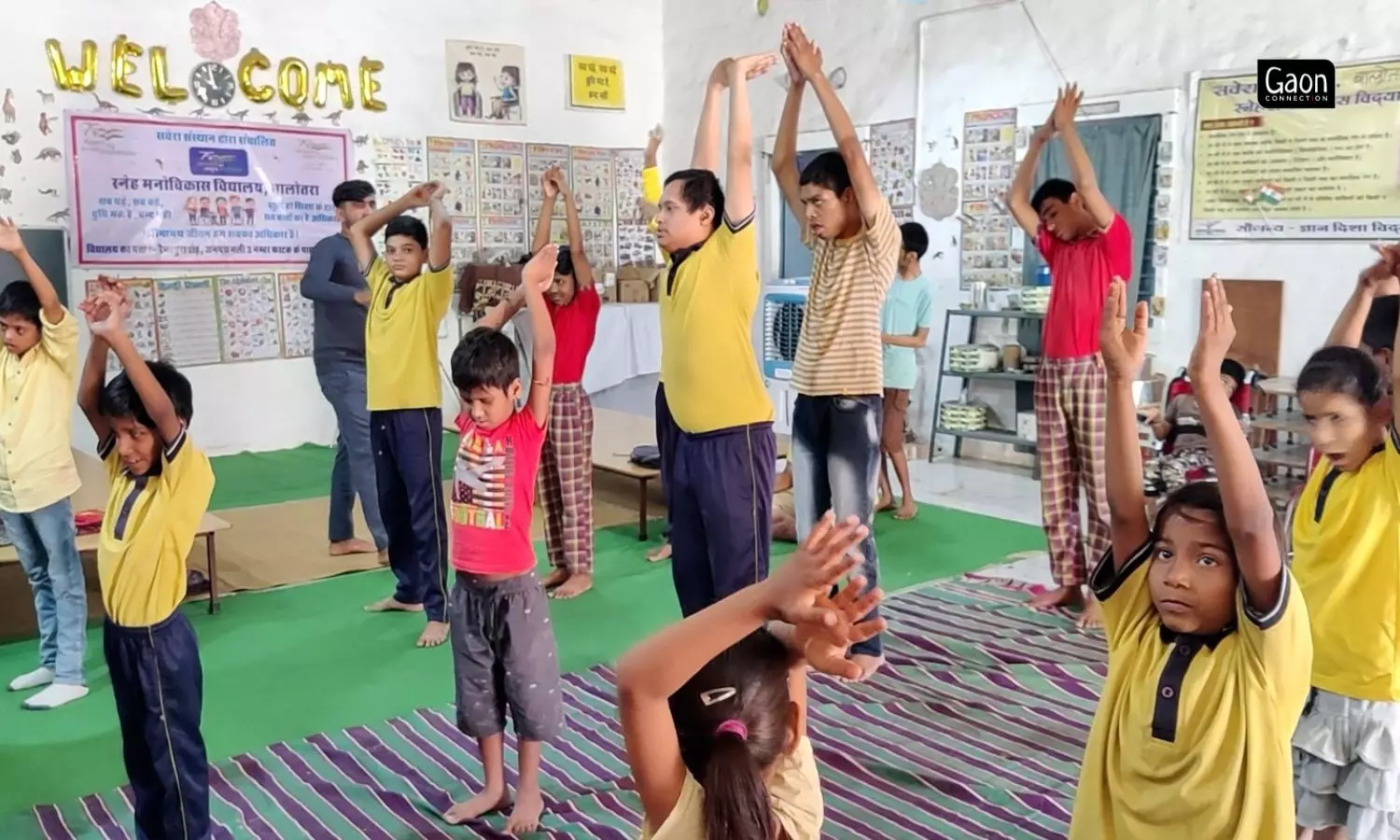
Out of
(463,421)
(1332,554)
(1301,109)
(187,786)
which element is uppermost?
(1301,109)

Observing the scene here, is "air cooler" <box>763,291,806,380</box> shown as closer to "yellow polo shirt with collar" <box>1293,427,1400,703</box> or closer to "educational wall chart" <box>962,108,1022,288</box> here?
"educational wall chart" <box>962,108,1022,288</box>

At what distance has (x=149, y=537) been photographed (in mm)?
2223

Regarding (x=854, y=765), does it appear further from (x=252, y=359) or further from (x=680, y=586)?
(x=252, y=359)

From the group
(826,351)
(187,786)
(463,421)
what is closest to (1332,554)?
(826,351)

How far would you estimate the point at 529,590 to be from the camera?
255 cm

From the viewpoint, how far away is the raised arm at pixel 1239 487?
58.7 inches

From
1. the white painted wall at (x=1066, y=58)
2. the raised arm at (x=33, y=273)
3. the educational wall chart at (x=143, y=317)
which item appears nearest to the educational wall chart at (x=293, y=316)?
the educational wall chart at (x=143, y=317)

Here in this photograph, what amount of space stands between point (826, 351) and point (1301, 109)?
11.7 feet

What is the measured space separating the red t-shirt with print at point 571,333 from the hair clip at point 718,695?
10.2 ft

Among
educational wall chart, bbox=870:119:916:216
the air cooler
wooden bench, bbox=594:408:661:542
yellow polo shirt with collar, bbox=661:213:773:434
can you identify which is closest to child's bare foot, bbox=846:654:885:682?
yellow polo shirt with collar, bbox=661:213:773:434

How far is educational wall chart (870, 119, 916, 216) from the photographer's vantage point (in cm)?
733

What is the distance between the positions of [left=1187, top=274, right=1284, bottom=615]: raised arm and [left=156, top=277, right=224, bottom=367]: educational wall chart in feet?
21.6

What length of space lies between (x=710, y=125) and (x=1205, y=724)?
6.46ft

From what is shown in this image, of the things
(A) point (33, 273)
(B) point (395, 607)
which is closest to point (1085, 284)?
(B) point (395, 607)
